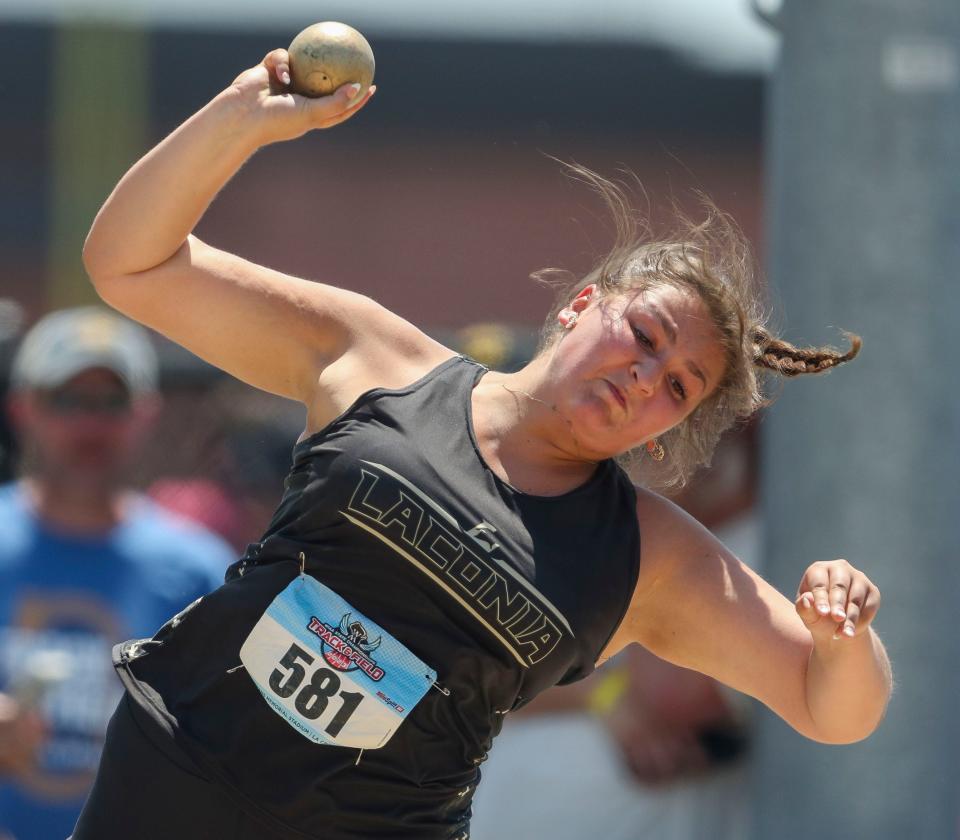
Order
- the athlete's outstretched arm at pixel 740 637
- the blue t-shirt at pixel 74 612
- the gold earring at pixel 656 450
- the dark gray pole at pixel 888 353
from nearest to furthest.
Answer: the athlete's outstretched arm at pixel 740 637, the gold earring at pixel 656 450, the dark gray pole at pixel 888 353, the blue t-shirt at pixel 74 612

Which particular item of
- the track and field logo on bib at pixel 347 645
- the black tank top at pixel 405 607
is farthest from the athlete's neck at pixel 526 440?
the track and field logo on bib at pixel 347 645

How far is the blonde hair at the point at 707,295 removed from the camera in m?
2.65

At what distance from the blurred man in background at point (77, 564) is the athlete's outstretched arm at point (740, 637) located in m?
1.84

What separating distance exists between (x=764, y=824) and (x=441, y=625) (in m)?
2.09

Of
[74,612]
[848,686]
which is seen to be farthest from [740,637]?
[74,612]

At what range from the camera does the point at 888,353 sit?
401 centimetres

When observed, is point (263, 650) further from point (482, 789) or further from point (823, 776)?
point (482, 789)

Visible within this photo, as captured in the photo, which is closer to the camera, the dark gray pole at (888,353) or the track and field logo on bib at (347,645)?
the track and field logo on bib at (347,645)

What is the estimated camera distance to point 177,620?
2.55 metres

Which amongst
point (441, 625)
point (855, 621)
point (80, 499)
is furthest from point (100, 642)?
point (855, 621)

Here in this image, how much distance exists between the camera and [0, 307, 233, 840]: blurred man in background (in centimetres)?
414

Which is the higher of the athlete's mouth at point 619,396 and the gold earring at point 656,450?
the athlete's mouth at point 619,396

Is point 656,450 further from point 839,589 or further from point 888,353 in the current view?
point 888,353

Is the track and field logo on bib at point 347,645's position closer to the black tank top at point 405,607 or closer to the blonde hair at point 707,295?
the black tank top at point 405,607
